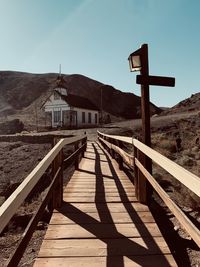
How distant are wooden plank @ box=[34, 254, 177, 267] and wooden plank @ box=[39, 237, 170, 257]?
0.11 metres

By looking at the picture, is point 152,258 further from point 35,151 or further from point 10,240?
point 35,151

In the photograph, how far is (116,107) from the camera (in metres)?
114

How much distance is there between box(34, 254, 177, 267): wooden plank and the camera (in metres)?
3.83

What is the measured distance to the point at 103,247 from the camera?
14.2 ft

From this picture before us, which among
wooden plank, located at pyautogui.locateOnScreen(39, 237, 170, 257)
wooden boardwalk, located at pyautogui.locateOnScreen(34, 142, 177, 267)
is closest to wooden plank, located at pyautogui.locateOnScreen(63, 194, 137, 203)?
wooden boardwalk, located at pyautogui.locateOnScreen(34, 142, 177, 267)

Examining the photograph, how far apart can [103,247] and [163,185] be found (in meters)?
6.42

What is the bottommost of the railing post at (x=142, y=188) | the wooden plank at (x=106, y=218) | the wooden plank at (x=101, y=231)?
the wooden plank at (x=101, y=231)

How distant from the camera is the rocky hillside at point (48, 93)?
110188 millimetres

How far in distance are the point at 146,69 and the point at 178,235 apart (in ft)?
10.4

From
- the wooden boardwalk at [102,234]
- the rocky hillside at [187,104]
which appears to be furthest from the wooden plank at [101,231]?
the rocky hillside at [187,104]

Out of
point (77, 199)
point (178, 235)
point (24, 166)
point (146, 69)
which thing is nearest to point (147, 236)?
point (178, 235)

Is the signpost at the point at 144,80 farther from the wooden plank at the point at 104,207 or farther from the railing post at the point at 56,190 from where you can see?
the railing post at the point at 56,190

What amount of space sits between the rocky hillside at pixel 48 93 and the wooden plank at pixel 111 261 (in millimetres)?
100484

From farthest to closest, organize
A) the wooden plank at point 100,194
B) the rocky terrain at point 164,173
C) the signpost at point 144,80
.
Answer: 1. the wooden plank at point 100,194
2. the signpost at point 144,80
3. the rocky terrain at point 164,173
